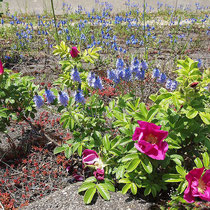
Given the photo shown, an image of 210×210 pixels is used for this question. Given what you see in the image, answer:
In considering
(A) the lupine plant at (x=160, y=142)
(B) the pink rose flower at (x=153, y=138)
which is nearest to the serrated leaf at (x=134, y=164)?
(A) the lupine plant at (x=160, y=142)

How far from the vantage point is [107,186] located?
168 centimetres

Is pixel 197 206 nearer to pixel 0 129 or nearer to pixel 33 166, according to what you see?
pixel 33 166

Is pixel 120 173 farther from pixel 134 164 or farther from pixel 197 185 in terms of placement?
pixel 197 185

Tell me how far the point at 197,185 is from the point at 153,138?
1.34 feet

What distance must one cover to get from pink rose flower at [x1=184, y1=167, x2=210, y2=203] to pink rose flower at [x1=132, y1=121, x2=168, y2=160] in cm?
24

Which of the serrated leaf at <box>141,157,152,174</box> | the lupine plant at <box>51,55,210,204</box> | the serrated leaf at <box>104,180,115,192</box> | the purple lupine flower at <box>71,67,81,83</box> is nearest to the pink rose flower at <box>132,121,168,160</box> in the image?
the lupine plant at <box>51,55,210,204</box>

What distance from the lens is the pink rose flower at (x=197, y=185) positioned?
1.35m

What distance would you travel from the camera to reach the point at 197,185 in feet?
4.53

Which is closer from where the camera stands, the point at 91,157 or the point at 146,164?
the point at 146,164

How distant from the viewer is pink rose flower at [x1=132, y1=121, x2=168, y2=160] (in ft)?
4.42

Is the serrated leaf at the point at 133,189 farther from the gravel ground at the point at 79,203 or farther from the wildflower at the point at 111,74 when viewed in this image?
the wildflower at the point at 111,74

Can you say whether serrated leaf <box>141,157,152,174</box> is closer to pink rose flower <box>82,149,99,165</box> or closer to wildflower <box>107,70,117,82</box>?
pink rose flower <box>82,149,99,165</box>

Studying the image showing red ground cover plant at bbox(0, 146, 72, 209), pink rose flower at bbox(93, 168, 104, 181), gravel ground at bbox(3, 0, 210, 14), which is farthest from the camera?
gravel ground at bbox(3, 0, 210, 14)

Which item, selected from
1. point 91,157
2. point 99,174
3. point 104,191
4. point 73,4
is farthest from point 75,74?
point 73,4
